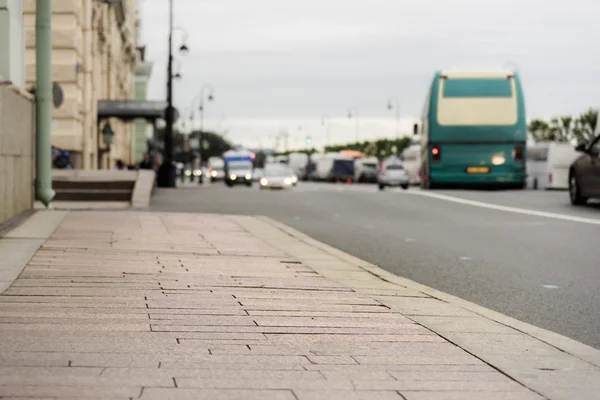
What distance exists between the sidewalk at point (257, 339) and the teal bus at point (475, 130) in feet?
75.9

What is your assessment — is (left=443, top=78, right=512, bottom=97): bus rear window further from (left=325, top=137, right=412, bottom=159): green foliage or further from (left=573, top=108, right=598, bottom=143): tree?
(left=325, top=137, right=412, bottom=159): green foliage

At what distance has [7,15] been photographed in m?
16.3

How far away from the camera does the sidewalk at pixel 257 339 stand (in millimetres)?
4980

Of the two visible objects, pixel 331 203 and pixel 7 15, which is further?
pixel 331 203

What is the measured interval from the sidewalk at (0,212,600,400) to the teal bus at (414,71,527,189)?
2315cm

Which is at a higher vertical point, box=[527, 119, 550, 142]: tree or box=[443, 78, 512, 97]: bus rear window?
box=[443, 78, 512, 97]: bus rear window

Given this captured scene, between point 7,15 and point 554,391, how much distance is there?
1287 cm

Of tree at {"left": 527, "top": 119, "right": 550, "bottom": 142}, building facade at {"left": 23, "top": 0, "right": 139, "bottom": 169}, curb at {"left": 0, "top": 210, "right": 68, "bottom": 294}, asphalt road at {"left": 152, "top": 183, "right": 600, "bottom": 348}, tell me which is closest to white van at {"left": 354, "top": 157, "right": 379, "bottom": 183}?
tree at {"left": 527, "top": 119, "right": 550, "bottom": 142}

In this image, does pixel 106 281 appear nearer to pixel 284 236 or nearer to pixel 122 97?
pixel 284 236

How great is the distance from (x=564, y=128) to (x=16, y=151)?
11703cm

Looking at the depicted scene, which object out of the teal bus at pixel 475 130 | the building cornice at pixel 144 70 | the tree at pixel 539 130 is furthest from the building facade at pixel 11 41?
the tree at pixel 539 130

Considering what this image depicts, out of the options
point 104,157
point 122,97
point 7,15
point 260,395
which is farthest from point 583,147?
point 122,97

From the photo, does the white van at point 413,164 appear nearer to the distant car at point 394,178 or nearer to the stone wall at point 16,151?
the distant car at point 394,178

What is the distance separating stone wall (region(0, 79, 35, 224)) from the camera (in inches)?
587
